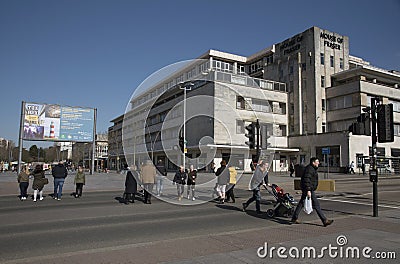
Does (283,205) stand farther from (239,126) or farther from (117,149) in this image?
(117,149)

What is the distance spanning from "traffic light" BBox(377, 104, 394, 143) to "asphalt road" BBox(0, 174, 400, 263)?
2702 mm

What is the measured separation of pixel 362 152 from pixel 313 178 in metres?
41.2

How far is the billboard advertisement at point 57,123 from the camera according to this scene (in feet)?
113

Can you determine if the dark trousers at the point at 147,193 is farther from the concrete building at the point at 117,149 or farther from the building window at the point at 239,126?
the concrete building at the point at 117,149

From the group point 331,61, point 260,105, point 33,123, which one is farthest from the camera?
point 331,61

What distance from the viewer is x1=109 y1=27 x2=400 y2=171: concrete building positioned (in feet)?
149

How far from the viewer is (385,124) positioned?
9.80 meters

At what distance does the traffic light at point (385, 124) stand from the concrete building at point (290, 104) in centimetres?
3206

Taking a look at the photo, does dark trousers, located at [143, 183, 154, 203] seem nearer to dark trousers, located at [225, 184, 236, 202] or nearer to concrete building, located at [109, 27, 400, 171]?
dark trousers, located at [225, 184, 236, 202]

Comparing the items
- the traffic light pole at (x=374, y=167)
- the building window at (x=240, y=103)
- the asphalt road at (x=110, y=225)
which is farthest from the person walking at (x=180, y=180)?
the building window at (x=240, y=103)

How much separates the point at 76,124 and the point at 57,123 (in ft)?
6.74

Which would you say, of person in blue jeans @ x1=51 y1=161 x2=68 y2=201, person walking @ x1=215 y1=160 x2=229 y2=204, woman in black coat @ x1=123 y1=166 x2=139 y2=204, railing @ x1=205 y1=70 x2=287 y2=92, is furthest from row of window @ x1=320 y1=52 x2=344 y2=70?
person in blue jeans @ x1=51 y1=161 x2=68 y2=201

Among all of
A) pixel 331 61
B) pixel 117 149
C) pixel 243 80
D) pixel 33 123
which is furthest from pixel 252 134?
pixel 117 149

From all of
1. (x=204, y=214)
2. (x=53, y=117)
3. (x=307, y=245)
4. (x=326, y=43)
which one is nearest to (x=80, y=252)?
(x=307, y=245)
